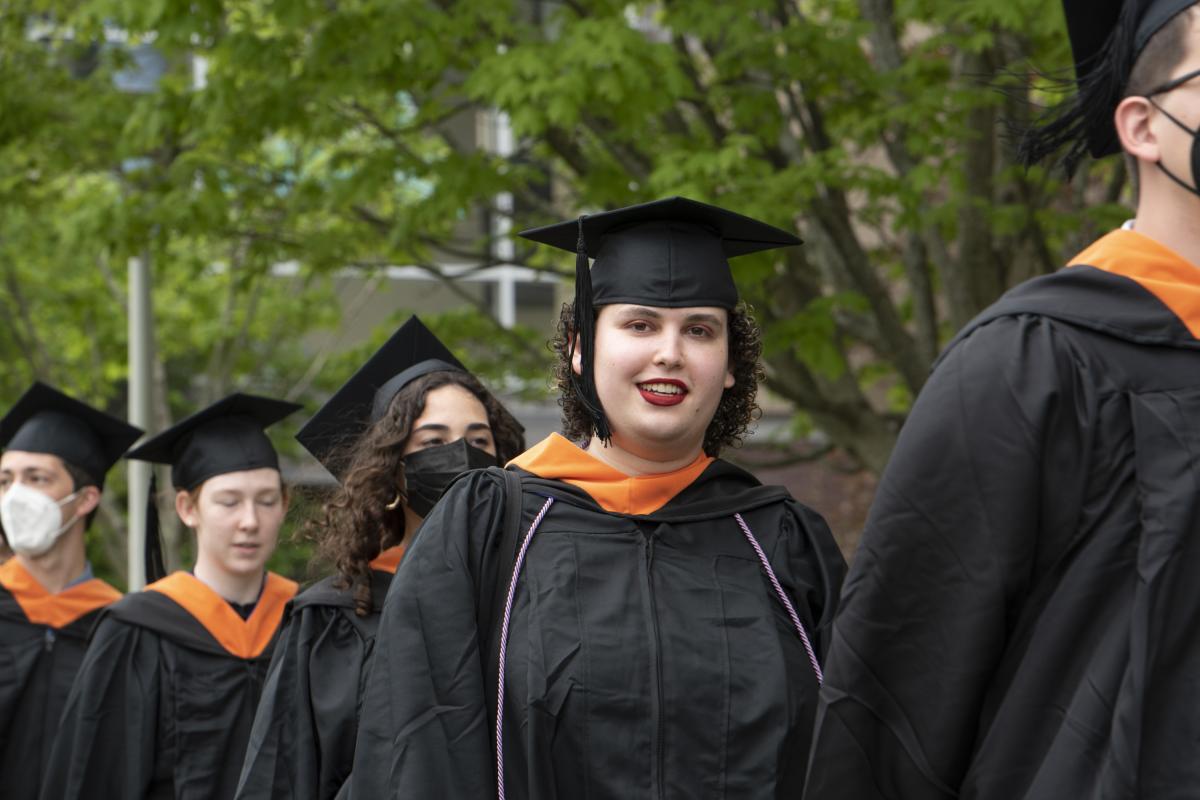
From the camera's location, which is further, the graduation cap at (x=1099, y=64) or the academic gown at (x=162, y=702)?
the academic gown at (x=162, y=702)

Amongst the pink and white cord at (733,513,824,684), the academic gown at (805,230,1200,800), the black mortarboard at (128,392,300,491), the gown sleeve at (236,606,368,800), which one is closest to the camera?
the academic gown at (805,230,1200,800)

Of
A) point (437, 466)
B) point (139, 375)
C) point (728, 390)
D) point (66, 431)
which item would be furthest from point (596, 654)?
point (139, 375)

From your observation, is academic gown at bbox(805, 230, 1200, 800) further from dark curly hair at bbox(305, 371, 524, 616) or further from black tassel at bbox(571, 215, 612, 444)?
dark curly hair at bbox(305, 371, 524, 616)

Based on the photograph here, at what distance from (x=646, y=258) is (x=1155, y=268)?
145 centimetres

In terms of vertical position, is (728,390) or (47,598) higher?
(728,390)

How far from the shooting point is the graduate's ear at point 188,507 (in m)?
5.54

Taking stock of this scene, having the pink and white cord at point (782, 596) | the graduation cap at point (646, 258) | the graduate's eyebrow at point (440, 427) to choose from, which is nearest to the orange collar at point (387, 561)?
the graduate's eyebrow at point (440, 427)

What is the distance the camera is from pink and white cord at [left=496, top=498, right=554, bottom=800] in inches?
126

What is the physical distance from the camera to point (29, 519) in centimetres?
621

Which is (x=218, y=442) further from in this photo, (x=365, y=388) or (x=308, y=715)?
(x=308, y=715)

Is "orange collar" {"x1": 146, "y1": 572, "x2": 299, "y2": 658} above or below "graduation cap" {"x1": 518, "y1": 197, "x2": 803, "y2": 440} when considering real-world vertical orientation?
below

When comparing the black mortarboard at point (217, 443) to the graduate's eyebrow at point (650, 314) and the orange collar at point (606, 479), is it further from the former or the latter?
the graduate's eyebrow at point (650, 314)

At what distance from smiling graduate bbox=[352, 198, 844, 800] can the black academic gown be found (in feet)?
3.54

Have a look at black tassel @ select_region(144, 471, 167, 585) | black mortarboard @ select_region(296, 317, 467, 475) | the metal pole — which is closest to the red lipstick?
black mortarboard @ select_region(296, 317, 467, 475)
